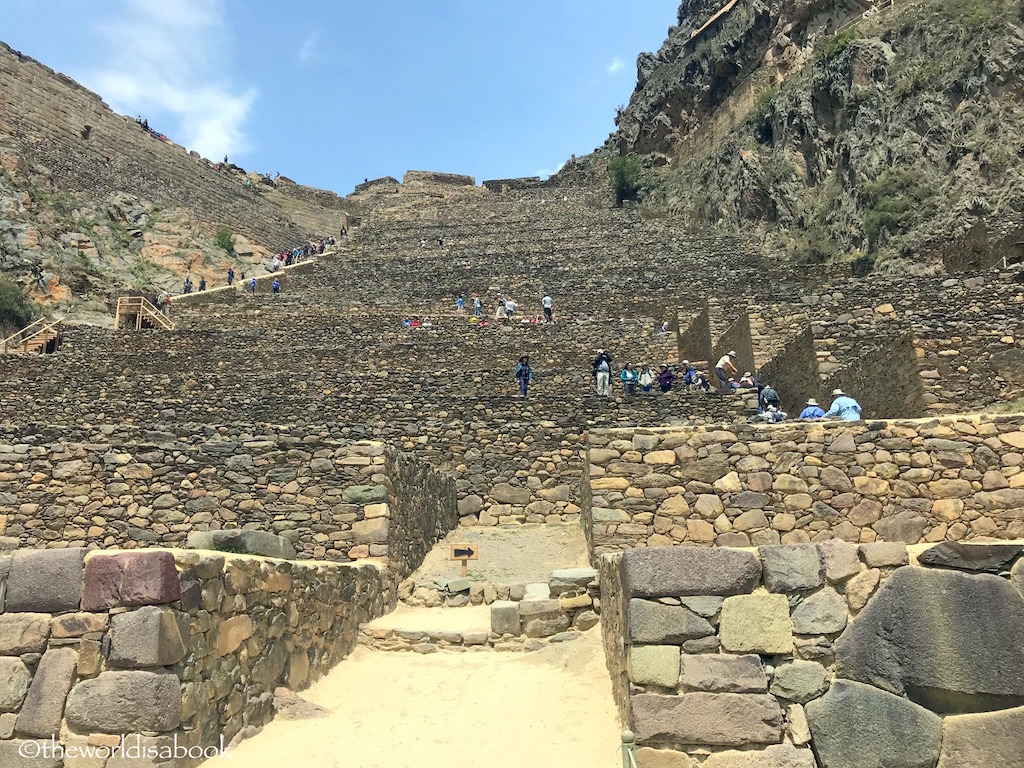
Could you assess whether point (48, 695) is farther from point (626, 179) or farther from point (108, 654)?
point (626, 179)

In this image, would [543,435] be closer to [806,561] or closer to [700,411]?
[700,411]

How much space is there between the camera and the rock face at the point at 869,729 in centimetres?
302

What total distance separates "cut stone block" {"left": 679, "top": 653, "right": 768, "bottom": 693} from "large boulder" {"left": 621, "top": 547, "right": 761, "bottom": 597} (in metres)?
0.31

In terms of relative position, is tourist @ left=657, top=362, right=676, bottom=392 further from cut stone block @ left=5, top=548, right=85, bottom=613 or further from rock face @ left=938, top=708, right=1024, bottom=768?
cut stone block @ left=5, top=548, right=85, bottom=613

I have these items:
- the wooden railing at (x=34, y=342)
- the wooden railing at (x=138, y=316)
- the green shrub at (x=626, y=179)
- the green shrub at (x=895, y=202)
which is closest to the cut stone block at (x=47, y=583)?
the wooden railing at (x=34, y=342)

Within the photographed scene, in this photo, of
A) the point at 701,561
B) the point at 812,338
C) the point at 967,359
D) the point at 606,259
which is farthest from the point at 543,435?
the point at 606,259

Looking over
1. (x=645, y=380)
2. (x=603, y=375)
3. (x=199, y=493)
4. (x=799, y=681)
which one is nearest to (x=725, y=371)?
(x=645, y=380)

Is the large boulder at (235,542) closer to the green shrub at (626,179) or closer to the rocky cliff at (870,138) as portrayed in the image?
the rocky cliff at (870,138)

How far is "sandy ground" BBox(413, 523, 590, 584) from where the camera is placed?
364 inches

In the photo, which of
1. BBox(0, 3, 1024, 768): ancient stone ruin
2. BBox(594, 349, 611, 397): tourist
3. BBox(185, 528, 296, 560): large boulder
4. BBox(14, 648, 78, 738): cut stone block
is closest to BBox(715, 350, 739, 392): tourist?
BBox(0, 3, 1024, 768): ancient stone ruin

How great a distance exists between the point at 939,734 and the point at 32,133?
50179mm

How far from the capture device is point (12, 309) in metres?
27.7
